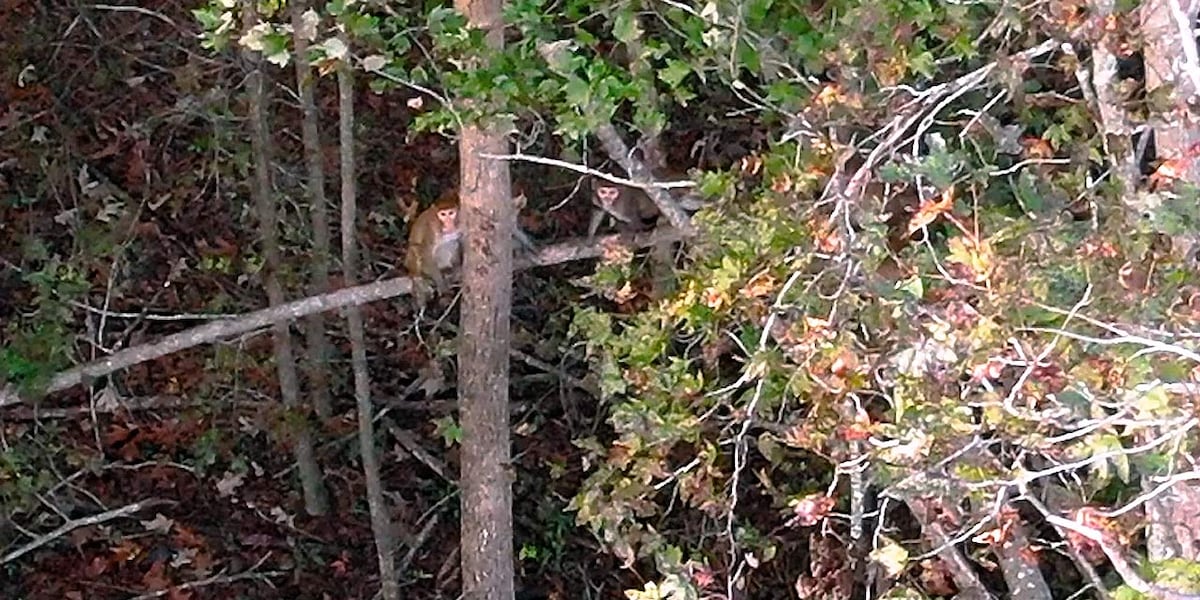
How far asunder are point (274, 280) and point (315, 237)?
0.77 ft

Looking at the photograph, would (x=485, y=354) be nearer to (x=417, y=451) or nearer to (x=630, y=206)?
(x=630, y=206)

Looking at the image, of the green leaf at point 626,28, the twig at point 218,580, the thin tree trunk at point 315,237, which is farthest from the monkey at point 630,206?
the twig at point 218,580

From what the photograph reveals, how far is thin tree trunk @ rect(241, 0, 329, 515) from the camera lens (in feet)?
15.2

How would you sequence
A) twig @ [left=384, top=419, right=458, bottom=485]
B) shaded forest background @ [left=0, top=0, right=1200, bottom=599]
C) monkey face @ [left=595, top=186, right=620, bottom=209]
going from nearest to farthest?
shaded forest background @ [left=0, top=0, right=1200, bottom=599], monkey face @ [left=595, top=186, right=620, bottom=209], twig @ [left=384, top=419, right=458, bottom=485]

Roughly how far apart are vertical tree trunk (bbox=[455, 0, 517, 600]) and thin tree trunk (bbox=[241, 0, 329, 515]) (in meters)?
0.69

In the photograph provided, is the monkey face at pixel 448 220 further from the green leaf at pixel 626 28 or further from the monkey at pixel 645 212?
the green leaf at pixel 626 28

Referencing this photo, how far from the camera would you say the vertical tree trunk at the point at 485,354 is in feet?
11.5

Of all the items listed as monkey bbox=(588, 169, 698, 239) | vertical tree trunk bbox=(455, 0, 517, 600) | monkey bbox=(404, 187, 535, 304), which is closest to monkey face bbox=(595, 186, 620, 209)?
monkey bbox=(588, 169, 698, 239)

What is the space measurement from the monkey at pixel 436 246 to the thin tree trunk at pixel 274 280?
458 mm

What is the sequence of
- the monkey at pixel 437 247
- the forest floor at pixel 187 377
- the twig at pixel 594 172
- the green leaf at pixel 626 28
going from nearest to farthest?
the green leaf at pixel 626 28, the twig at pixel 594 172, the monkey at pixel 437 247, the forest floor at pixel 187 377

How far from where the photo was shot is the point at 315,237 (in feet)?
16.8

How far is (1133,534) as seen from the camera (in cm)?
250

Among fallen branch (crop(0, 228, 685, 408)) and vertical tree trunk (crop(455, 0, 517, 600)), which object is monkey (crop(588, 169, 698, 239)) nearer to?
fallen branch (crop(0, 228, 685, 408))

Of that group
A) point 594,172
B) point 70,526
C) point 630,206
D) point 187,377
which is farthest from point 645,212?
point 187,377
